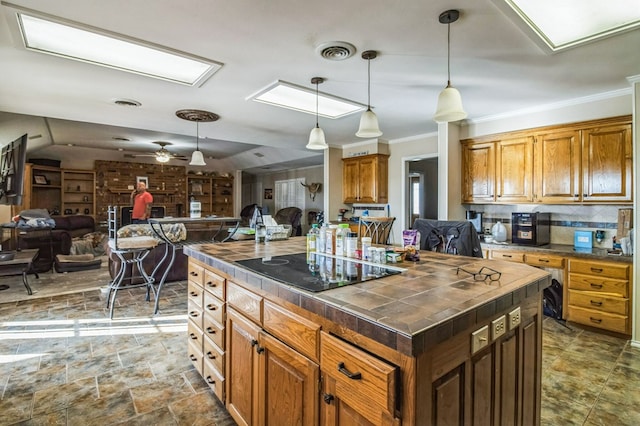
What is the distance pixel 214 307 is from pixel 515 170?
3.86 metres

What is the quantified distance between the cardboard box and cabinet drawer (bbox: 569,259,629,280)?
0.51m

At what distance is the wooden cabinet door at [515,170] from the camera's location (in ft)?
12.8

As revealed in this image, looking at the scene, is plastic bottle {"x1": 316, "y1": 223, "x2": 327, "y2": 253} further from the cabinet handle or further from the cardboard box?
the cardboard box

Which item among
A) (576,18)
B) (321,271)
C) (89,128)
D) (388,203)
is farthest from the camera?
(89,128)

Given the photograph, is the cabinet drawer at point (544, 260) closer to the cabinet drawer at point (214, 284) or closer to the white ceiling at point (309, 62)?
the white ceiling at point (309, 62)

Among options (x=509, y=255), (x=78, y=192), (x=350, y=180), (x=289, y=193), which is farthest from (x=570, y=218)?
(x=78, y=192)

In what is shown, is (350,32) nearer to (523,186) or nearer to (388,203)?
(523,186)

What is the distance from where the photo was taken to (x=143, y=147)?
848cm

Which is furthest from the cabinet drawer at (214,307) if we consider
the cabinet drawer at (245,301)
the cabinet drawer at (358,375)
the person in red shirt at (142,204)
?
the person in red shirt at (142,204)

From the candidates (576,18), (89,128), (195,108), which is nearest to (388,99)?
(576,18)

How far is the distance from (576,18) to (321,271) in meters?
2.32

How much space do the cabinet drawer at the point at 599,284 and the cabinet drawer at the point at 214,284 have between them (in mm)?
3532

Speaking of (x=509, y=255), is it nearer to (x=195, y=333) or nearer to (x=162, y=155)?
(x=195, y=333)

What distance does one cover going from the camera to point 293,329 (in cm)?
130
